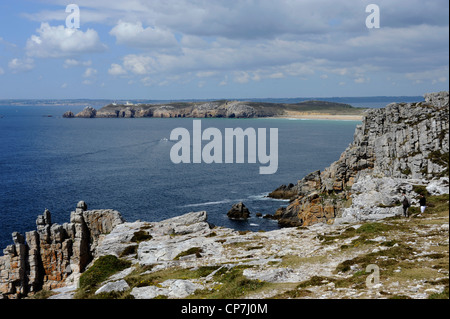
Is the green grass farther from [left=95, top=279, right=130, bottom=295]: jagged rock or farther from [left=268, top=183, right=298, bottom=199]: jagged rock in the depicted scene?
[left=268, top=183, right=298, bottom=199]: jagged rock

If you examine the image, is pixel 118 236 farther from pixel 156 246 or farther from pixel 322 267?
pixel 322 267

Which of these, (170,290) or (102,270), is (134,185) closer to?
(102,270)

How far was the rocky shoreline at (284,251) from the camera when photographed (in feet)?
79.9

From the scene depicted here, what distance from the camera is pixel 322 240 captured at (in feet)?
124

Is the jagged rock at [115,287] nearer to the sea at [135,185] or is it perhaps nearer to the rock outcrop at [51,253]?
the rock outcrop at [51,253]

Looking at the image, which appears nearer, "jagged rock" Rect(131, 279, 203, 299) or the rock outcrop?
"jagged rock" Rect(131, 279, 203, 299)

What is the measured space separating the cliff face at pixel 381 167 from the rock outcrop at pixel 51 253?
117ft

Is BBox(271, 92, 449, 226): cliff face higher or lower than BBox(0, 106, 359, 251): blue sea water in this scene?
higher

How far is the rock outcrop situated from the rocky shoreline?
0.14 meters

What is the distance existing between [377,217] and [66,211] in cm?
7299

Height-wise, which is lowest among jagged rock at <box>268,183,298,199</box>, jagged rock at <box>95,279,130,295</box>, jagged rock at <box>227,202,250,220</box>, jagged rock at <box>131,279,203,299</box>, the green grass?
jagged rock at <box>227,202,250,220</box>

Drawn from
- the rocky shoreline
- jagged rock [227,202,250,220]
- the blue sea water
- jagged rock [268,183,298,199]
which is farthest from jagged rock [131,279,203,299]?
jagged rock [268,183,298,199]

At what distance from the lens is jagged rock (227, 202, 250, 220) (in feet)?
319
